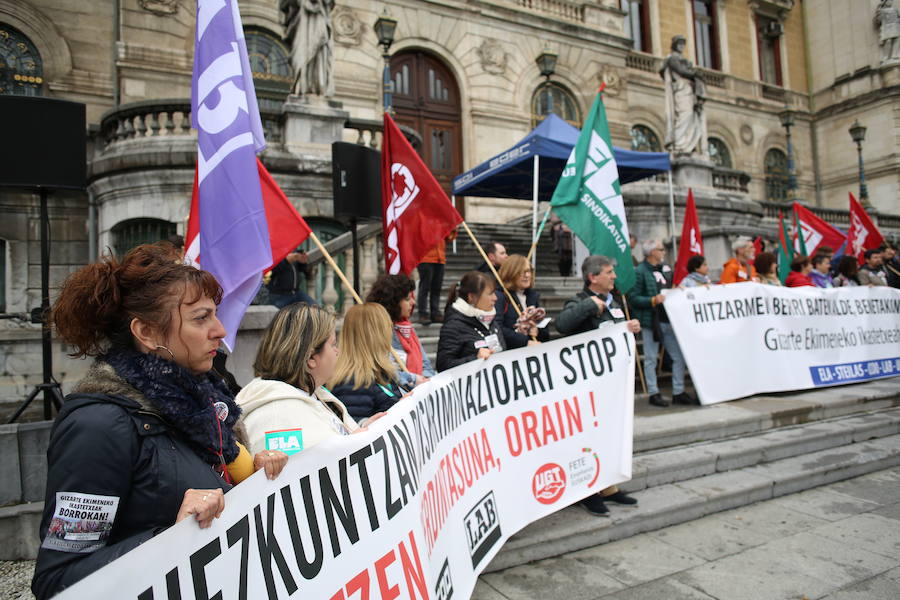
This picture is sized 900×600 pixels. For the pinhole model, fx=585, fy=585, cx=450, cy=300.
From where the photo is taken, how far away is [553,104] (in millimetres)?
20172

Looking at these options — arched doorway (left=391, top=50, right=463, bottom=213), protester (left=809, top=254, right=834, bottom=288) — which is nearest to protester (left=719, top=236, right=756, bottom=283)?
protester (left=809, top=254, right=834, bottom=288)

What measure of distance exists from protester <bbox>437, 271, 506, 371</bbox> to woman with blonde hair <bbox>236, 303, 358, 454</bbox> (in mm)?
1605

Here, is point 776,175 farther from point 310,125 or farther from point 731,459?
point 731,459

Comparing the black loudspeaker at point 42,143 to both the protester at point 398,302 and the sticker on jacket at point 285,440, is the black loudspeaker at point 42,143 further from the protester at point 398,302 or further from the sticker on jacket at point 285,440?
the sticker on jacket at point 285,440

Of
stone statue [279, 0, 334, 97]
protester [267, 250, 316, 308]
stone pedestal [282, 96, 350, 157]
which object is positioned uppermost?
stone statue [279, 0, 334, 97]

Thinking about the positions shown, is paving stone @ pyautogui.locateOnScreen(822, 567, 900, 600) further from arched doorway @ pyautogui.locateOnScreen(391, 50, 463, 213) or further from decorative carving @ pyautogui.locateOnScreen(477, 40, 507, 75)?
decorative carving @ pyautogui.locateOnScreen(477, 40, 507, 75)

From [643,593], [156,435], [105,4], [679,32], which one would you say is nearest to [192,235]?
[156,435]

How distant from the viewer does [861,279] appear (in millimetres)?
8297

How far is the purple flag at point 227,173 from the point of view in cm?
327

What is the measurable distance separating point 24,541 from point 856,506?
5.56 meters

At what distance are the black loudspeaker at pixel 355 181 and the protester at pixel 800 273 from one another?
5464 mm

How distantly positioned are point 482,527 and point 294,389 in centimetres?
152

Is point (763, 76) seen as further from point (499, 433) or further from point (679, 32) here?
point (499, 433)

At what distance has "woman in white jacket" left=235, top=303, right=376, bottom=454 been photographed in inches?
86.4
